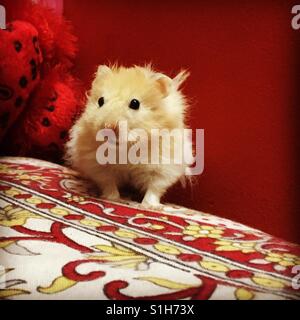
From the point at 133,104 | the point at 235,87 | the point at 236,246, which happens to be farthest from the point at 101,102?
the point at 236,246

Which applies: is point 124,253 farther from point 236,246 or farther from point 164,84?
point 164,84

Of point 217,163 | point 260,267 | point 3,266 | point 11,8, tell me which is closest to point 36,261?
point 3,266

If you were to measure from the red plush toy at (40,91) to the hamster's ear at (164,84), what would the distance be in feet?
1.39

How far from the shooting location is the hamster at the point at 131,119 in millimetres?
1063

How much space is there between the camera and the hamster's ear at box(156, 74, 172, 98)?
43.4 inches

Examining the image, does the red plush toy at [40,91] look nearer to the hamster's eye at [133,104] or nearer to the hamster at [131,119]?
the hamster at [131,119]

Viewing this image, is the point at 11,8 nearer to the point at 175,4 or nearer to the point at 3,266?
the point at 175,4

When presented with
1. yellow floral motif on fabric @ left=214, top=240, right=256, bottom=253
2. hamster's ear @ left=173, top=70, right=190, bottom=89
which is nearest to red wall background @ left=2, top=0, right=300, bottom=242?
hamster's ear @ left=173, top=70, right=190, bottom=89

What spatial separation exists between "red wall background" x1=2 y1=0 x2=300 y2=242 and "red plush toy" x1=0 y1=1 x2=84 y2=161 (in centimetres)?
18

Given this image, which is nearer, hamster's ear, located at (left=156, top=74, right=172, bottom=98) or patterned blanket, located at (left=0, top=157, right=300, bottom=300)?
patterned blanket, located at (left=0, top=157, right=300, bottom=300)

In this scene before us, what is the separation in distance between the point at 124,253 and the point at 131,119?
1.32 feet

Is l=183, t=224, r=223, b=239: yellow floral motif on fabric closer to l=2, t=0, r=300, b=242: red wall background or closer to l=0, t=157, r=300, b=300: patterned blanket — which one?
l=0, t=157, r=300, b=300: patterned blanket

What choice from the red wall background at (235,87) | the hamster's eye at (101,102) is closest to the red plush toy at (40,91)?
the red wall background at (235,87)

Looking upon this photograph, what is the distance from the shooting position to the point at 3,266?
64 cm
